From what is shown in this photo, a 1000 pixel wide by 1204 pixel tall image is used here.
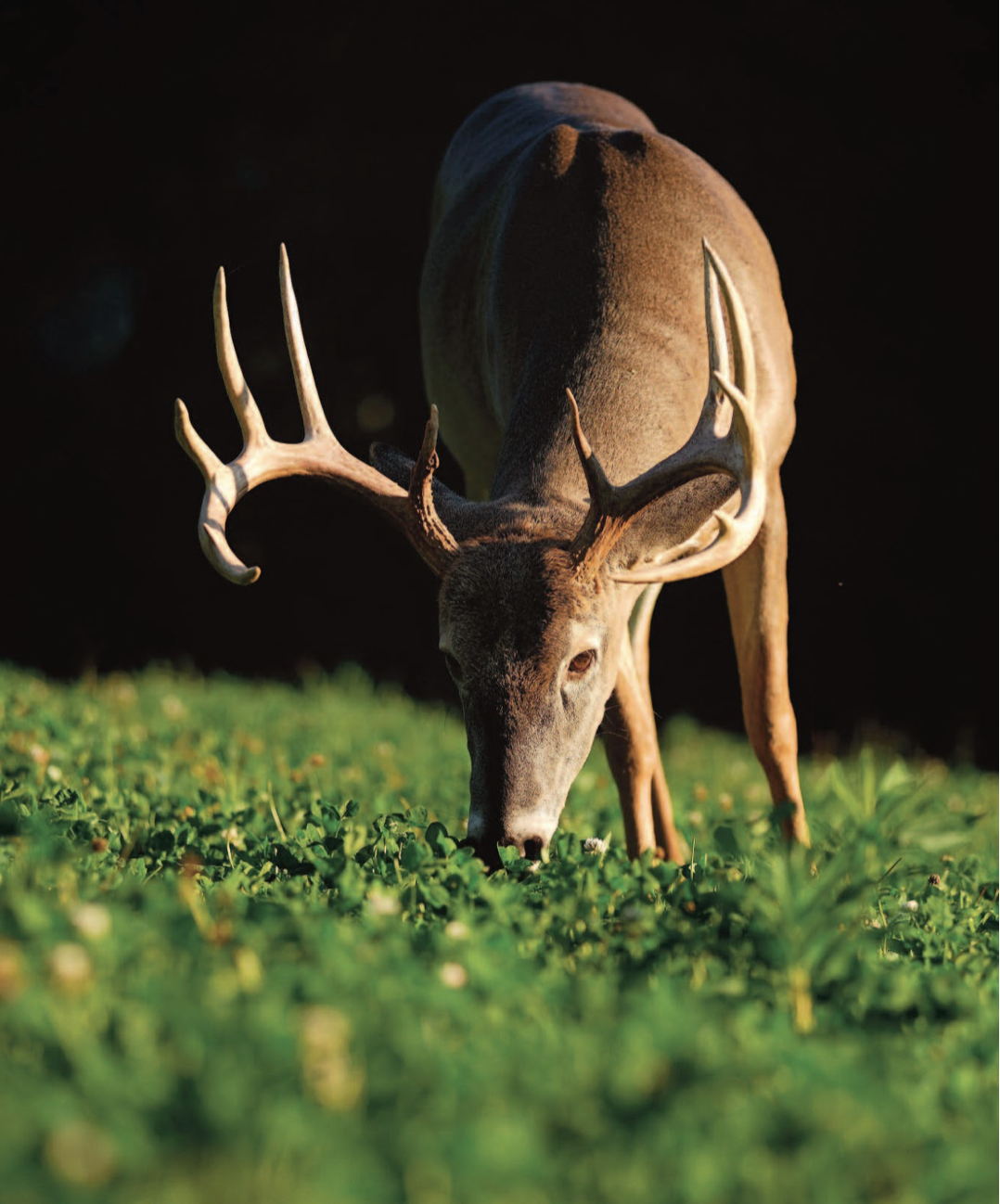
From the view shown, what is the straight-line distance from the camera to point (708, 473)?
3646mm

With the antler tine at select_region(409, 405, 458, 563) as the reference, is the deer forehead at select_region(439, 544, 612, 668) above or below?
below

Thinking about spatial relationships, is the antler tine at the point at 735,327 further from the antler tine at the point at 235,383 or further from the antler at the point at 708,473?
the antler tine at the point at 235,383

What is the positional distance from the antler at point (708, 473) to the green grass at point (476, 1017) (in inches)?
29.3

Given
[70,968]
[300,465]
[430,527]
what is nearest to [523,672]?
[430,527]

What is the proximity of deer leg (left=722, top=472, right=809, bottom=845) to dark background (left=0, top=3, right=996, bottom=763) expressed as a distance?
3690 mm

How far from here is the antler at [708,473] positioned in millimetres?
3451

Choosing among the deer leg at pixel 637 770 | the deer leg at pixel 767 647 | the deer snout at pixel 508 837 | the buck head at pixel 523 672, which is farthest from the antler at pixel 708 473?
the deer leg at pixel 767 647

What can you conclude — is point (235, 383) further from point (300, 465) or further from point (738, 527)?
point (738, 527)

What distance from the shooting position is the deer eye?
11.6 ft

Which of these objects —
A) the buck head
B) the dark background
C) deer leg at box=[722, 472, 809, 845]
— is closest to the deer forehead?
the buck head

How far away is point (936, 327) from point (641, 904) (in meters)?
6.76

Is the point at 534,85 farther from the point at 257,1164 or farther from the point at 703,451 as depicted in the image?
the point at 257,1164

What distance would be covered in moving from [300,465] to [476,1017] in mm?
2219

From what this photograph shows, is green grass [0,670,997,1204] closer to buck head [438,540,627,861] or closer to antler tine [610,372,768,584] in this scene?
buck head [438,540,627,861]
